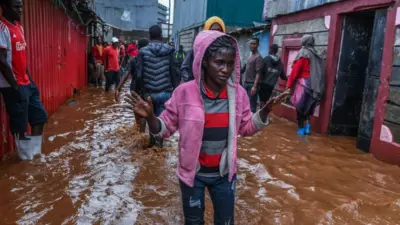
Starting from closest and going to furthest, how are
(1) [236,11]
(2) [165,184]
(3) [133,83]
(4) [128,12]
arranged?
1. (2) [165,184]
2. (3) [133,83]
3. (1) [236,11]
4. (4) [128,12]

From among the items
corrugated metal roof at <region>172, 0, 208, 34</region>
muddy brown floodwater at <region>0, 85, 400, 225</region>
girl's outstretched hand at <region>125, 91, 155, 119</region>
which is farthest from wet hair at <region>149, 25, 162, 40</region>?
corrugated metal roof at <region>172, 0, 208, 34</region>

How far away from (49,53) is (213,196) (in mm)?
6103

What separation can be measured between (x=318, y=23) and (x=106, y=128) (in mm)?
4761

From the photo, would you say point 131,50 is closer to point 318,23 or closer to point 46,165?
point 318,23

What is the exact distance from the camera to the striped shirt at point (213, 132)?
2.25 meters

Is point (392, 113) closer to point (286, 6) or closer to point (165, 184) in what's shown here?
point (165, 184)

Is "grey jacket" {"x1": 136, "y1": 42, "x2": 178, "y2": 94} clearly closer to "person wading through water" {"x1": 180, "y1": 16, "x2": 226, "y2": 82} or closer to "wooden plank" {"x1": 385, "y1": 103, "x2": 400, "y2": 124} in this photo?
"person wading through water" {"x1": 180, "y1": 16, "x2": 226, "y2": 82}

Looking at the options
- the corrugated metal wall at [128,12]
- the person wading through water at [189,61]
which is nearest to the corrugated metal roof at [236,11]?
the person wading through water at [189,61]

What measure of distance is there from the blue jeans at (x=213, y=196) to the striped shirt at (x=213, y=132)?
0.20ft

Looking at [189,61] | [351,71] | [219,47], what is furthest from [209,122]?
[351,71]

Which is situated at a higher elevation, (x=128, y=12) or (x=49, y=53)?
(x=128, y=12)

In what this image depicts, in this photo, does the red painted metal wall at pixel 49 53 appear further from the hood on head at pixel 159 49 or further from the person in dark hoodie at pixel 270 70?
the person in dark hoodie at pixel 270 70

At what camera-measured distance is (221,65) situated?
7.15 feet

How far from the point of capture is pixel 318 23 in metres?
7.40
